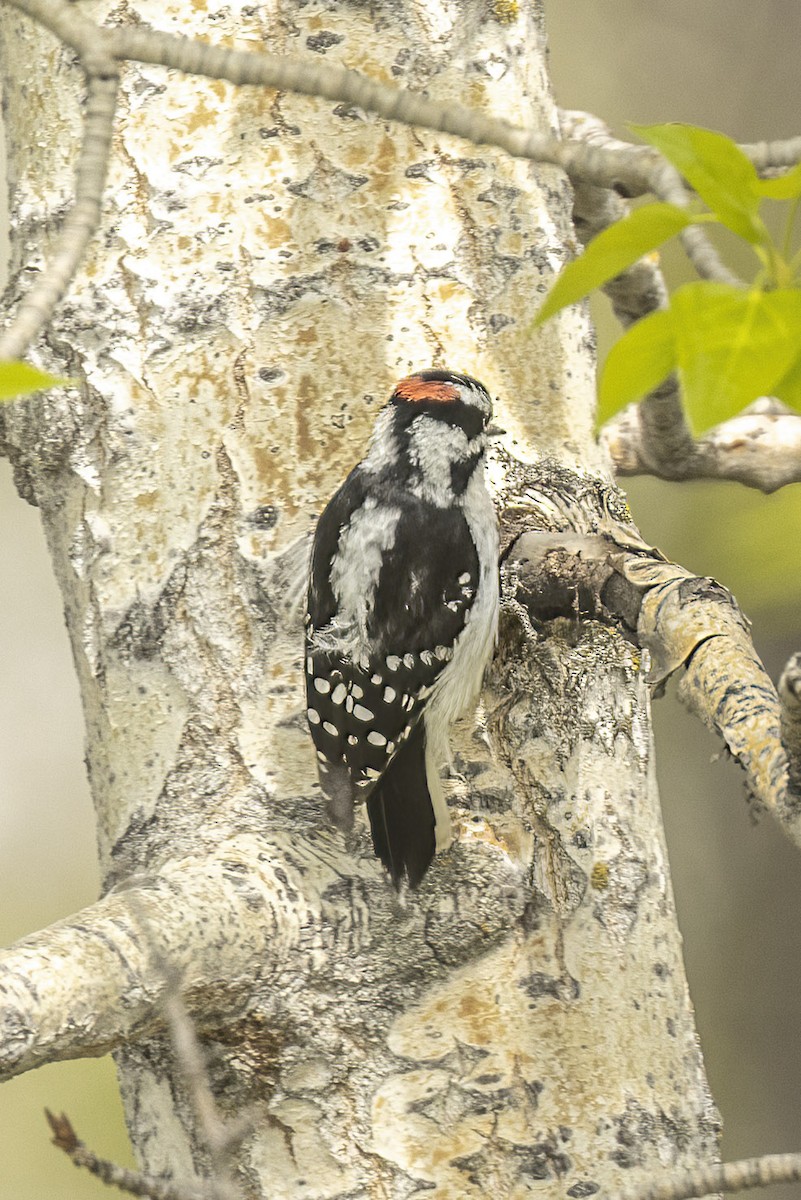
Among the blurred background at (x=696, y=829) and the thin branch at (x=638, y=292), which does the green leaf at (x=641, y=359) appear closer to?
the thin branch at (x=638, y=292)

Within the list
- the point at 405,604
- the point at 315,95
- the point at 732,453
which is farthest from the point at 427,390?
the point at 732,453

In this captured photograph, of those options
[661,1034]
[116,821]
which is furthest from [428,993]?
[116,821]

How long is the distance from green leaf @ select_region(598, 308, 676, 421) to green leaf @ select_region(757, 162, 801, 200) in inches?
3.1

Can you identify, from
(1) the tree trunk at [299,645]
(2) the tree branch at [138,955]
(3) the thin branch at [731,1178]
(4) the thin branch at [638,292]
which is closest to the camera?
(3) the thin branch at [731,1178]

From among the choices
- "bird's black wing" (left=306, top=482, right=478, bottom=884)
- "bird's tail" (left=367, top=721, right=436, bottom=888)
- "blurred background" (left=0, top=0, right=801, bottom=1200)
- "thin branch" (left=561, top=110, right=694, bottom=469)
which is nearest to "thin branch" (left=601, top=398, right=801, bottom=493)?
"thin branch" (left=561, top=110, right=694, bottom=469)

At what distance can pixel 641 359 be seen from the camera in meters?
0.61

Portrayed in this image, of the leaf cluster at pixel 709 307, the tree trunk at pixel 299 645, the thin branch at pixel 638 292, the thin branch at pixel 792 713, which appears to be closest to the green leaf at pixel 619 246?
the leaf cluster at pixel 709 307

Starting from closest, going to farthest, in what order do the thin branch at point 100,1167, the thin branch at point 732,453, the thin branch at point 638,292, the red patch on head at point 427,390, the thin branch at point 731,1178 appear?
1. the thin branch at point 100,1167
2. the thin branch at point 731,1178
3. the red patch on head at point 427,390
4. the thin branch at point 638,292
5. the thin branch at point 732,453

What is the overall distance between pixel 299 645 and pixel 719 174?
0.80 meters

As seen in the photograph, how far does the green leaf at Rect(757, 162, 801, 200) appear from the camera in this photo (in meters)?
0.61

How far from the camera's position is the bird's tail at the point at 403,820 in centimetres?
123

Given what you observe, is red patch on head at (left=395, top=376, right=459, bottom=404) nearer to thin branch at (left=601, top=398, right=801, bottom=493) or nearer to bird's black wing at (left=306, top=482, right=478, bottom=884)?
bird's black wing at (left=306, top=482, right=478, bottom=884)

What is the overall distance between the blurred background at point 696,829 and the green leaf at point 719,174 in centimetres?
303

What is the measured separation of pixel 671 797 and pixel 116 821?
9.92 feet
